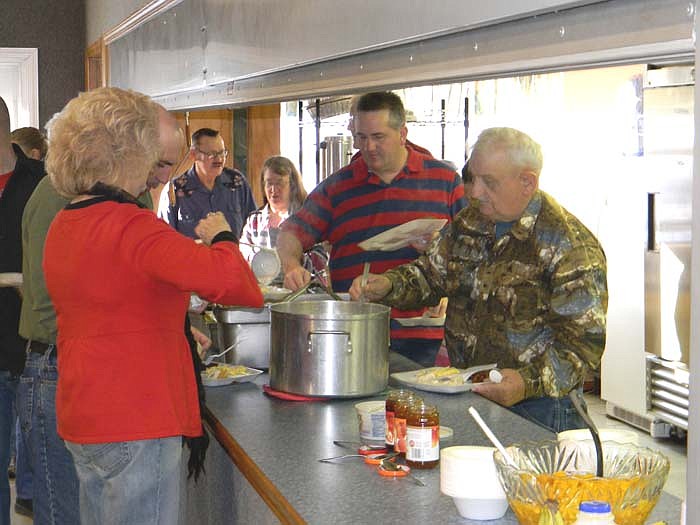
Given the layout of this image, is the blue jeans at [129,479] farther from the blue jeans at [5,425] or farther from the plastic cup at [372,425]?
the blue jeans at [5,425]

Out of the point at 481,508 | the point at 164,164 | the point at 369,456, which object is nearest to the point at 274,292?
the point at 164,164

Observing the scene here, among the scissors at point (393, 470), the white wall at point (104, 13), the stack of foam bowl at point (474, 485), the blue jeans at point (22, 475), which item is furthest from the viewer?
the white wall at point (104, 13)

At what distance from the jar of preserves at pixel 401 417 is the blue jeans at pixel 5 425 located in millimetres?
1498

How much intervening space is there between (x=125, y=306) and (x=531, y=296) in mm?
1053

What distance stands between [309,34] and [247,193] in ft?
9.04

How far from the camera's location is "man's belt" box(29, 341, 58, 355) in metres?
2.74

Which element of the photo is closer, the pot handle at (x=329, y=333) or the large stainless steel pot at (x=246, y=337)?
the pot handle at (x=329, y=333)

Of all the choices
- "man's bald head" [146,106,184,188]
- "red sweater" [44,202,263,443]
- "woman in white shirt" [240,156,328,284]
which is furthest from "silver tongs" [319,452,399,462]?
"woman in white shirt" [240,156,328,284]

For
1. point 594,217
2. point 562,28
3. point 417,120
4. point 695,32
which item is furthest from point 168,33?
point 695,32

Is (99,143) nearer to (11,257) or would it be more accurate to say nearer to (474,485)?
(474,485)

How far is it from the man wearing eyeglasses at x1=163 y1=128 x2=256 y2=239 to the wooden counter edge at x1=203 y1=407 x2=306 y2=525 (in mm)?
3179

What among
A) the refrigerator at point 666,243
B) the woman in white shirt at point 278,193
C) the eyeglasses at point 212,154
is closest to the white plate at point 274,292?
the woman in white shirt at point 278,193

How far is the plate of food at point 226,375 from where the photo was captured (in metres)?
2.75

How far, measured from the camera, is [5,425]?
10.5 ft
